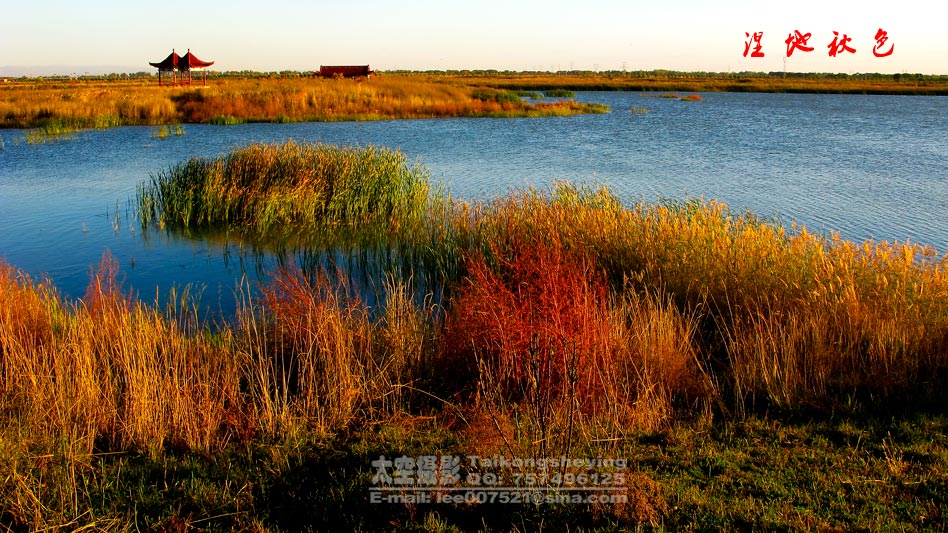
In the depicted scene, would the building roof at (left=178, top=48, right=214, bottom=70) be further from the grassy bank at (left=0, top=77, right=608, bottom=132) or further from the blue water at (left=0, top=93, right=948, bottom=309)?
the blue water at (left=0, top=93, right=948, bottom=309)

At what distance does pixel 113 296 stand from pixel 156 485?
2820 millimetres

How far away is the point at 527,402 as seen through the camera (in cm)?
502

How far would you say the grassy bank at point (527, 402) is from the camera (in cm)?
405

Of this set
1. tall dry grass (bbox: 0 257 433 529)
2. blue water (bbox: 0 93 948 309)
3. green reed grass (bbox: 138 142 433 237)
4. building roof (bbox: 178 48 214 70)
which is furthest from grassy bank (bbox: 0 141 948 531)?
building roof (bbox: 178 48 214 70)

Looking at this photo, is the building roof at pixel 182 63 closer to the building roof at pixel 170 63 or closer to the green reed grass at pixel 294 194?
the building roof at pixel 170 63

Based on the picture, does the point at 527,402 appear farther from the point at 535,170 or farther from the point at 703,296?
the point at 535,170

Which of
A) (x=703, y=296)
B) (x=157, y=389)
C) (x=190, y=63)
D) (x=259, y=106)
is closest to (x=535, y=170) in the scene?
(x=703, y=296)

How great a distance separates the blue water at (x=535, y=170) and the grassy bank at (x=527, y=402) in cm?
325

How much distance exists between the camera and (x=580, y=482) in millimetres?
4145

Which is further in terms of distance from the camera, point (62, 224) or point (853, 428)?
point (62, 224)

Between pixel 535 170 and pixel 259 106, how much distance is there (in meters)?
22.2

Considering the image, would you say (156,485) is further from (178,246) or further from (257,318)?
(178,246)

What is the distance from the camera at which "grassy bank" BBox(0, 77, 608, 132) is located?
3409cm

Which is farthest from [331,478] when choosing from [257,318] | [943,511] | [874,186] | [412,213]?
[874,186]
